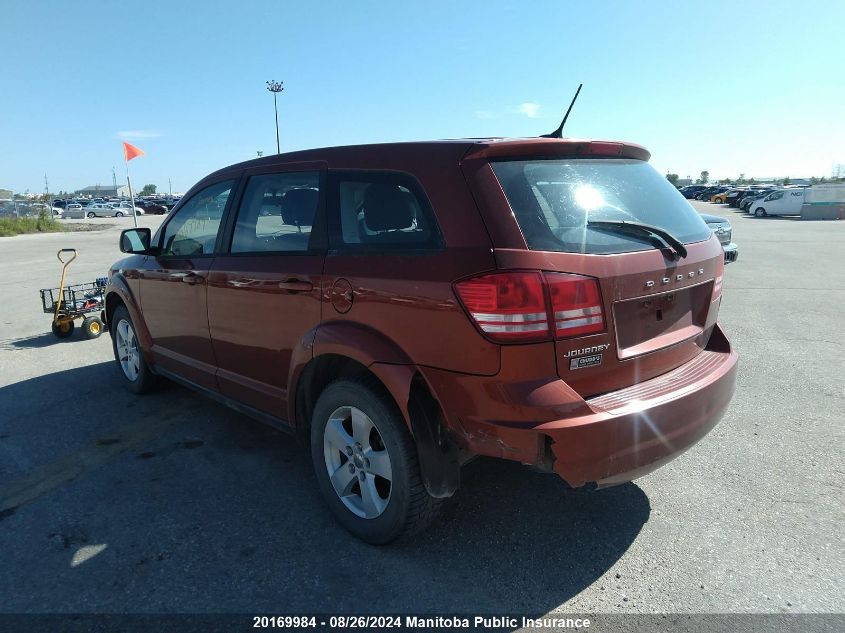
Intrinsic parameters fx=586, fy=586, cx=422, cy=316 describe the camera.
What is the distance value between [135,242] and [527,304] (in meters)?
3.61

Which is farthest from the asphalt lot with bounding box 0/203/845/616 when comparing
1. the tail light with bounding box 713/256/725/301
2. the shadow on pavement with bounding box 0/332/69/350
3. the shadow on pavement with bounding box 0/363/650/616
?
the shadow on pavement with bounding box 0/332/69/350

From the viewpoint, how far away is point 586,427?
230 cm

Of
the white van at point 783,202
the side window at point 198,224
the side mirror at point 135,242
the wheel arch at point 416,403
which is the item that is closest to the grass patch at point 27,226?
the side mirror at point 135,242

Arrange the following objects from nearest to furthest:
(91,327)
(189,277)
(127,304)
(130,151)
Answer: (189,277), (127,304), (91,327), (130,151)

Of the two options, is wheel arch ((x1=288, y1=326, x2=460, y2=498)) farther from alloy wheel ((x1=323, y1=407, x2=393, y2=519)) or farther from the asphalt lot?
the asphalt lot

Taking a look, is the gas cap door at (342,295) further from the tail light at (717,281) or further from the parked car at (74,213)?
the parked car at (74,213)

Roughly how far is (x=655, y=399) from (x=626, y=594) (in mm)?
848

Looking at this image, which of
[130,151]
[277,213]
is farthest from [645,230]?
[130,151]

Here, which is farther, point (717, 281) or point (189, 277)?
point (189, 277)

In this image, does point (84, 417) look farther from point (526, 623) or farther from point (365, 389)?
point (526, 623)

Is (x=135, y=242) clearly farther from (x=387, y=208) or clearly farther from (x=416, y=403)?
(x=416, y=403)

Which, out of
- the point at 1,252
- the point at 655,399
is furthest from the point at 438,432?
the point at 1,252

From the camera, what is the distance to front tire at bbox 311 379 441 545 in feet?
8.74

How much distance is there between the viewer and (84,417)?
4637mm
